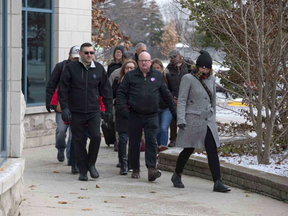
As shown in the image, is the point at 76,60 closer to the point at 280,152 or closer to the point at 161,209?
the point at 161,209

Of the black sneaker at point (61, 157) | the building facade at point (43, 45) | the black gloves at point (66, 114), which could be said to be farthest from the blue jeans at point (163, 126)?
the black gloves at point (66, 114)

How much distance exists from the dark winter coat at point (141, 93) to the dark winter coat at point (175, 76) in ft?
9.44

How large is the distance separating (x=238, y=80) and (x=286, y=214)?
3.80 metres

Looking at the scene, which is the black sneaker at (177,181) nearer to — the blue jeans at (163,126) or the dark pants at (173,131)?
the blue jeans at (163,126)

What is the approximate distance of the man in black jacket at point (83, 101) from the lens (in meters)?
8.80

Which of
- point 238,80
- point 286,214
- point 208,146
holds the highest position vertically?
point 238,80

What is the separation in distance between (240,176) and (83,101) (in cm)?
228

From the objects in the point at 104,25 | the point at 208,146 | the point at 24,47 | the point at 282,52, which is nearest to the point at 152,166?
the point at 208,146

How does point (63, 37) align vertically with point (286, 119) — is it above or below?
above

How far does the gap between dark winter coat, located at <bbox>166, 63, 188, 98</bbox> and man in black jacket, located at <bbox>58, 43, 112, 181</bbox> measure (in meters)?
3.09

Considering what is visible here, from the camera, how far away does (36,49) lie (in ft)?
41.1

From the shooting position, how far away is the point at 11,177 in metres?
5.92

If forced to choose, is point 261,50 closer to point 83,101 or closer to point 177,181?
point 177,181

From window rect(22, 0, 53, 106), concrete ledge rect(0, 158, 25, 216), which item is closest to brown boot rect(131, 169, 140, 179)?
concrete ledge rect(0, 158, 25, 216)
